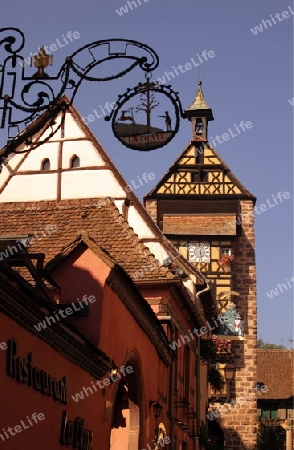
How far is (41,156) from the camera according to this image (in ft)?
56.0

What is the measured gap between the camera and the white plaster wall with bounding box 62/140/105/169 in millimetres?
16703

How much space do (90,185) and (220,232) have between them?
20.5 meters

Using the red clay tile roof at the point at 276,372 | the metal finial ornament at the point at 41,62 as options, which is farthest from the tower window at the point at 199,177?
the metal finial ornament at the point at 41,62

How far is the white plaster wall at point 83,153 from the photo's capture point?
54.8ft

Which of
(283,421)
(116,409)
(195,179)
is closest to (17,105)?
(116,409)

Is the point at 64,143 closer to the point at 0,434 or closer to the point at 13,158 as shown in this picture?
the point at 13,158

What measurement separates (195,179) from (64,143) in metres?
21.2

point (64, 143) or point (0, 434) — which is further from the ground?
point (64, 143)

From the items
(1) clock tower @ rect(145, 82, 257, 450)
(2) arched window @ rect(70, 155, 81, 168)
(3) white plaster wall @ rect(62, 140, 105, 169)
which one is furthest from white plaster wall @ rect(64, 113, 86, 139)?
(1) clock tower @ rect(145, 82, 257, 450)

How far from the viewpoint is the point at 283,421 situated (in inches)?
1724

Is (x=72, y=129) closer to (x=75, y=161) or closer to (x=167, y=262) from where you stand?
(x=75, y=161)
